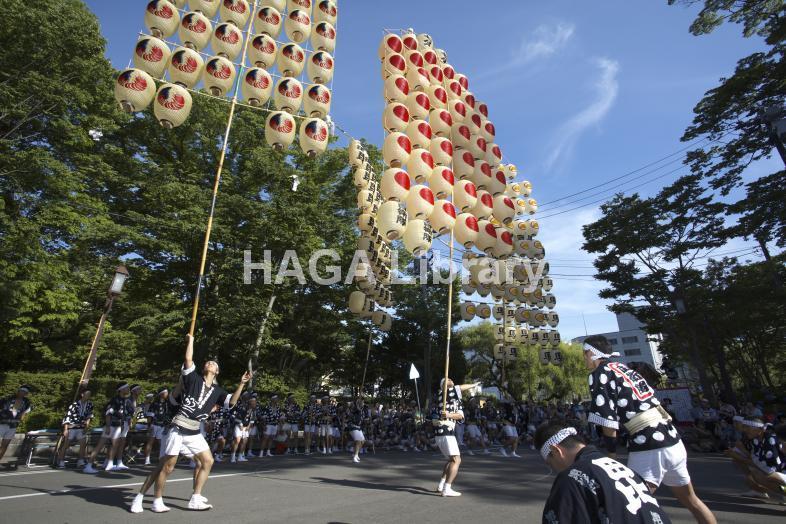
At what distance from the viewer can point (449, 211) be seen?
12.1 metres

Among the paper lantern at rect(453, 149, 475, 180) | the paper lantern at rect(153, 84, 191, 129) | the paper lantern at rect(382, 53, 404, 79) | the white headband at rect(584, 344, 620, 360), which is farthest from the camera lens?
the paper lantern at rect(453, 149, 475, 180)

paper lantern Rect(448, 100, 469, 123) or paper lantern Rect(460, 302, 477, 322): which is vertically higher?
paper lantern Rect(448, 100, 469, 123)

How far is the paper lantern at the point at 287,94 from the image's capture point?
11297mm

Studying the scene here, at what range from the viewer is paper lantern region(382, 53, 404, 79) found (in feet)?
43.0

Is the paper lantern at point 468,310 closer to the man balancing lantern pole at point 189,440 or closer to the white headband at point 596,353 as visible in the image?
the man balancing lantern pole at point 189,440

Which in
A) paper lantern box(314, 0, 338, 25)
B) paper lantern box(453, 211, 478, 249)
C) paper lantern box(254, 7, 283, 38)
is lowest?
paper lantern box(453, 211, 478, 249)

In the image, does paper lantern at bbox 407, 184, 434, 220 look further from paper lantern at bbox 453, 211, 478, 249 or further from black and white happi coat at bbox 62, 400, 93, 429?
black and white happi coat at bbox 62, 400, 93, 429

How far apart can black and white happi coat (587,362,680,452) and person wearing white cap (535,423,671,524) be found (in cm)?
203

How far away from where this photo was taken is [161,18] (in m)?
10.2

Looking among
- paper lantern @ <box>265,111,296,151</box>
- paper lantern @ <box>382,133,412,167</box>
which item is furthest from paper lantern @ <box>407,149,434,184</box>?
paper lantern @ <box>265,111,296,151</box>

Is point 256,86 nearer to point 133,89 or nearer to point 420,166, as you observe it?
point 133,89

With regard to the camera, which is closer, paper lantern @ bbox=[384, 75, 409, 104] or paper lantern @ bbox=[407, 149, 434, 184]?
paper lantern @ bbox=[407, 149, 434, 184]

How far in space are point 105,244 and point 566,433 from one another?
21041mm

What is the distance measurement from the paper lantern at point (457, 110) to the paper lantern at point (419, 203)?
4017 mm
